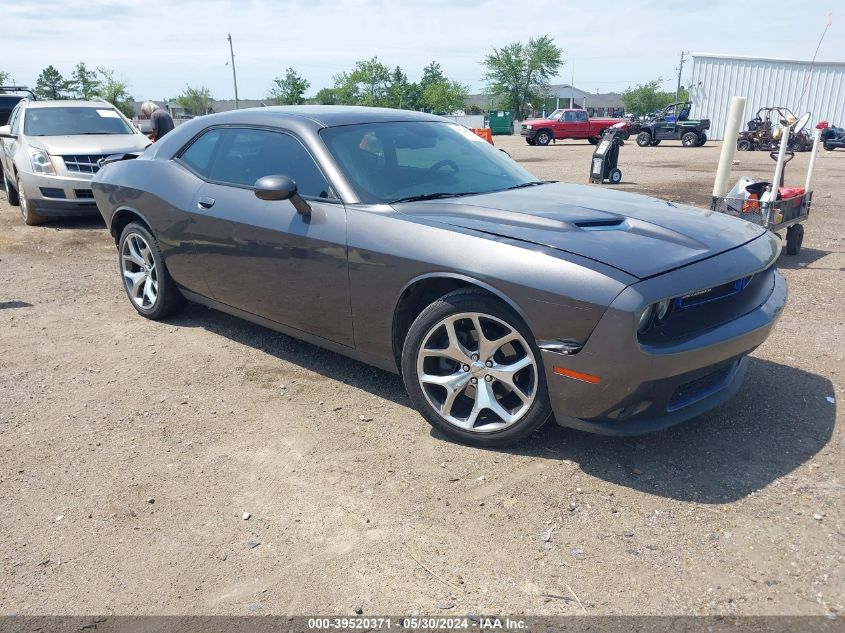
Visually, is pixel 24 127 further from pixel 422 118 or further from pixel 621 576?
pixel 621 576

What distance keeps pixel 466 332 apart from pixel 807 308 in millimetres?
3631

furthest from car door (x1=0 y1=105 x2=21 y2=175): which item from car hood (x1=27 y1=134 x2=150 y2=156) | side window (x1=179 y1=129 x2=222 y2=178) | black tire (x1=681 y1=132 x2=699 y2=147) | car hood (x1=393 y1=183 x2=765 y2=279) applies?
black tire (x1=681 y1=132 x2=699 y2=147)

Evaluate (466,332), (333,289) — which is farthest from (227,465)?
(466,332)

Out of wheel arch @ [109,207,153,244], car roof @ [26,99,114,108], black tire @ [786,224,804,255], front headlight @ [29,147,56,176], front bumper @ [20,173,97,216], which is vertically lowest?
black tire @ [786,224,804,255]

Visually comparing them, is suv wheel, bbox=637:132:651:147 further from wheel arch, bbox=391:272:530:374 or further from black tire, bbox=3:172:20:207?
wheel arch, bbox=391:272:530:374

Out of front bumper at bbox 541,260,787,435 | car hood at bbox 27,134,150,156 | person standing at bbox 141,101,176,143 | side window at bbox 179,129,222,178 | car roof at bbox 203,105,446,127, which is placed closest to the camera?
front bumper at bbox 541,260,787,435

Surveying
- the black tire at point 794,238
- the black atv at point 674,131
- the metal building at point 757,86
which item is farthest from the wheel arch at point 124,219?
the metal building at point 757,86

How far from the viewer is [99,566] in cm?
260

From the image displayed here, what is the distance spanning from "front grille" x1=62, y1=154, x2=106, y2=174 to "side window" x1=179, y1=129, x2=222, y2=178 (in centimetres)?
518

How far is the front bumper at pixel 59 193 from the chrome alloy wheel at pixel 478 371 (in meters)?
7.47

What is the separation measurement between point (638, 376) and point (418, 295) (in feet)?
3.82

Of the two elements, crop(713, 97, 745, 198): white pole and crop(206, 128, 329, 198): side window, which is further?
crop(713, 97, 745, 198): white pole

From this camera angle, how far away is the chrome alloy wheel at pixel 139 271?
5254mm

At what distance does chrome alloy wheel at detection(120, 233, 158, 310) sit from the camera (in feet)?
17.2
